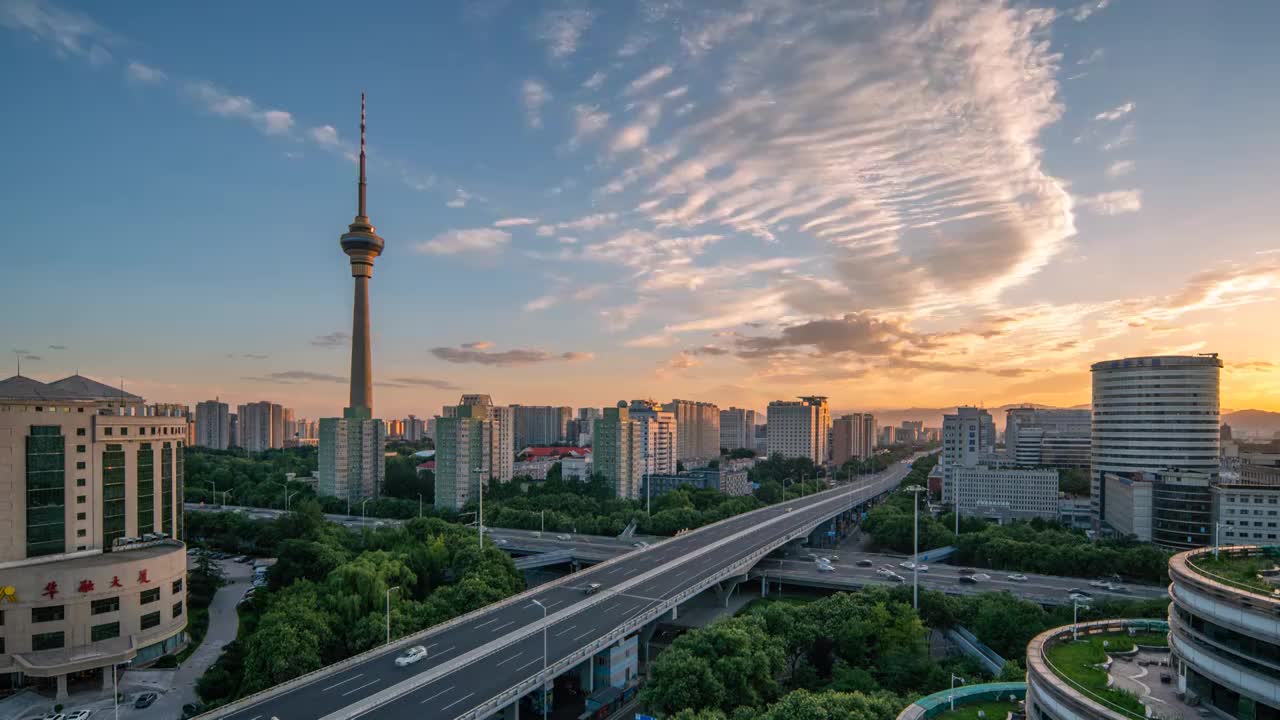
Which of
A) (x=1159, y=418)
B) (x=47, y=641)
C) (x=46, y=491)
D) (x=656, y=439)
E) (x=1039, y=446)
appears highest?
(x=1159, y=418)

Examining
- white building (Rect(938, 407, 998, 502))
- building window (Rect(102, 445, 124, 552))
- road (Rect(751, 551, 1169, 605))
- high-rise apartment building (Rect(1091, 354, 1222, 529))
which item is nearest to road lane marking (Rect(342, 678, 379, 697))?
building window (Rect(102, 445, 124, 552))

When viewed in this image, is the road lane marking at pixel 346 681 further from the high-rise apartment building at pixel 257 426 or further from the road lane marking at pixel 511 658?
the high-rise apartment building at pixel 257 426

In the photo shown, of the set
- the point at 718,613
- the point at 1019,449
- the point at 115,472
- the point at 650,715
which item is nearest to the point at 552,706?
the point at 650,715

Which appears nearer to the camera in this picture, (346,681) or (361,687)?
(361,687)

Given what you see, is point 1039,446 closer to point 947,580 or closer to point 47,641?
point 947,580

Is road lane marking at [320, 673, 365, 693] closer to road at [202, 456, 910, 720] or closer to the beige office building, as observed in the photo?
road at [202, 456, 910, 720]

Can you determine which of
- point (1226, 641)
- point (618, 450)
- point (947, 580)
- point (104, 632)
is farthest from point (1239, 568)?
point (618, 450)

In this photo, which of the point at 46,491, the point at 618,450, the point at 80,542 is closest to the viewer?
the point at 46,491

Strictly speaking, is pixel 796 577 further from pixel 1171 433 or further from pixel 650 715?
pixel 1171 433
